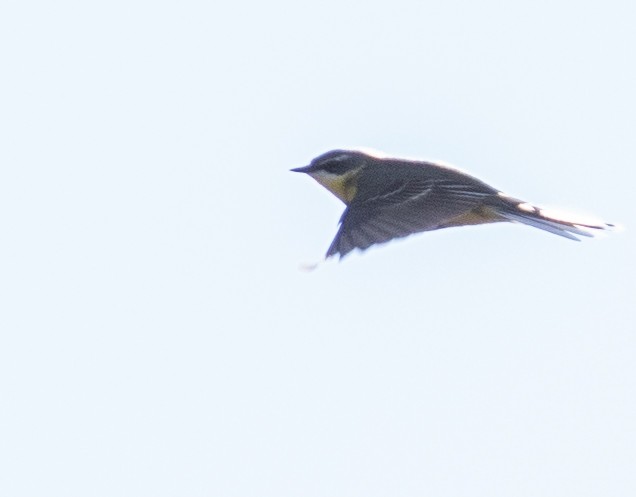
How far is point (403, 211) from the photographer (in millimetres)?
14148

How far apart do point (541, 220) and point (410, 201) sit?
1.20 meters

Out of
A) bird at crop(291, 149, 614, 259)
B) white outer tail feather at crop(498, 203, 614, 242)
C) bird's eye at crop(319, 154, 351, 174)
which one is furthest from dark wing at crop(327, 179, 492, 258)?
bird's eye at crop(319, 154, 351, 174)

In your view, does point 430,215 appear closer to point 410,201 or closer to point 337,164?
point 410,201

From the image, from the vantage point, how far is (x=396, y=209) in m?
14.2

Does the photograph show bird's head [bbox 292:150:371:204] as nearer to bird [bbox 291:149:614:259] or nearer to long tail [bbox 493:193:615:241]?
bird [bbox 291:149:614:259]

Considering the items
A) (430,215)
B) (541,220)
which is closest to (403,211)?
(430,215)

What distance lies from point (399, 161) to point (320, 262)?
2.81 meters

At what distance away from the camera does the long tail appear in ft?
48.1

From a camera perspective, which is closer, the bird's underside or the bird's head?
the bird's underside

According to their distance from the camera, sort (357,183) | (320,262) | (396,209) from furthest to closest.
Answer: (357,183)
(396,209)
(320,262)

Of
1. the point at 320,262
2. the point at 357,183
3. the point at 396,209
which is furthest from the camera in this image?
the point at 357,183

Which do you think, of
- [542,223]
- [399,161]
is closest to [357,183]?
[399,161]

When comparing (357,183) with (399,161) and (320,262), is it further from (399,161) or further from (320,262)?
(320,262)

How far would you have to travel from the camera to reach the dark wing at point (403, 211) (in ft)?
43.9
